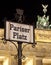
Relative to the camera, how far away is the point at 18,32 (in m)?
2.93

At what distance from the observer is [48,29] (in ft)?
28.9

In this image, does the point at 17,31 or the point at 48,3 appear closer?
the point at 17,31

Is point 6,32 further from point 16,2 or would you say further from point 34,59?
point 16,2

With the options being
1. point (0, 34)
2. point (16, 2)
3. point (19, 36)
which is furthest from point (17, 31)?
point (16, 2)

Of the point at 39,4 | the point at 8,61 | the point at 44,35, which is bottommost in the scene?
the point at 8,61

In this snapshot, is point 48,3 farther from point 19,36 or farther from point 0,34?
point 19,36

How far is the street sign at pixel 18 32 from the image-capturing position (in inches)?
113

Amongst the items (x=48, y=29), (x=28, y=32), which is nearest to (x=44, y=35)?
(x=48, y=29)

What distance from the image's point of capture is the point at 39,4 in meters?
10.9

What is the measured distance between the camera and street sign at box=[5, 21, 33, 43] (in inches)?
113

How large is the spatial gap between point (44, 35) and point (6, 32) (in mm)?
6027

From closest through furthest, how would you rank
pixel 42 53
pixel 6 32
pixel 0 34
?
pixel 6 32
pixel 0 34
pixel 42 53

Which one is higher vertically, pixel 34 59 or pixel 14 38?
pixel 14 38

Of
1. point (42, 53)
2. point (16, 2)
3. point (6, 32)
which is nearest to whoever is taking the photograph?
point (6, 32)
